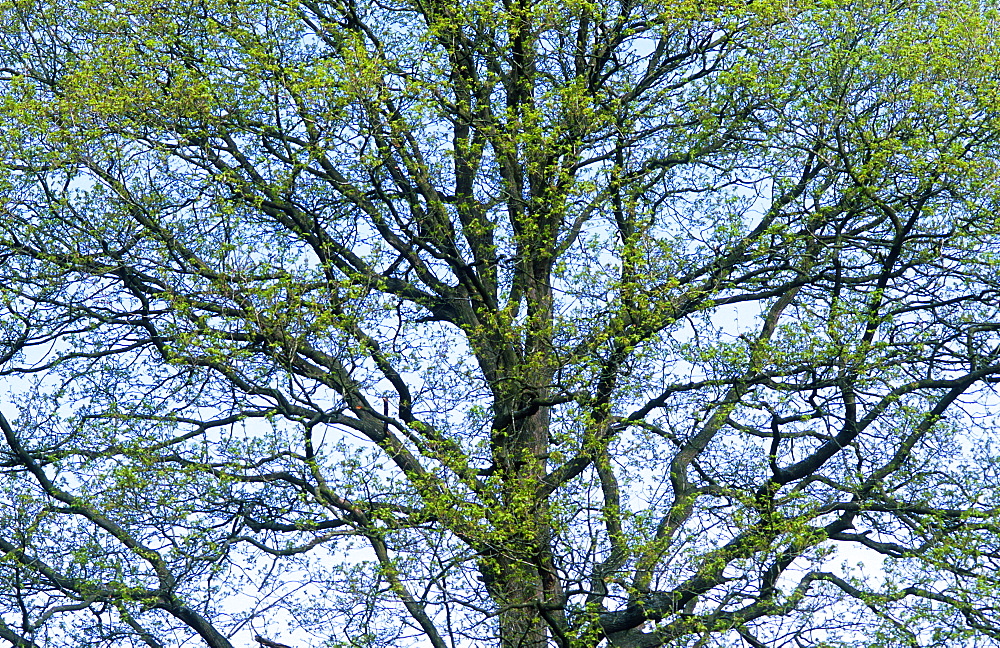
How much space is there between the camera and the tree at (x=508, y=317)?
14078mm

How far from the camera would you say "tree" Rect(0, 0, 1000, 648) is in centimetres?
1408

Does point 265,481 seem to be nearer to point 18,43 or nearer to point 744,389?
point 744,389

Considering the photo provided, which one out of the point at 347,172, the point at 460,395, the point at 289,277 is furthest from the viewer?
the point at 347,172

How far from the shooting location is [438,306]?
1789cm

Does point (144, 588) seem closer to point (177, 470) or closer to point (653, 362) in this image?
point (177, 470)

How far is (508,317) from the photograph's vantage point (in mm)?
14836

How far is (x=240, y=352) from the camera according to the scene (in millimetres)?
14000

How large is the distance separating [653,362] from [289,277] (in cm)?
467

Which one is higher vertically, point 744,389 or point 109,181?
point 109,181

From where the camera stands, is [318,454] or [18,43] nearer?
[318,454]

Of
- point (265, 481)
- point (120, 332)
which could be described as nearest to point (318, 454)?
point (265, 481)

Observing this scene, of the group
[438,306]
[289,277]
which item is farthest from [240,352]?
[438,306]

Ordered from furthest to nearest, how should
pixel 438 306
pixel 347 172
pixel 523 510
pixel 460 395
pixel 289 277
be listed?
pixel 438 306, pixel 347 172, pixel 460 395, pixel 289 277, pixel 523 510

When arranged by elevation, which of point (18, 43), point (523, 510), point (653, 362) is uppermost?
point (18, 43)
